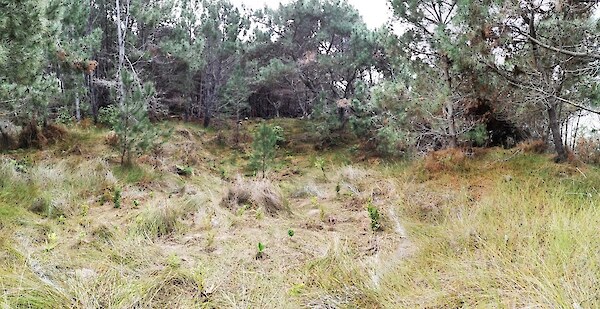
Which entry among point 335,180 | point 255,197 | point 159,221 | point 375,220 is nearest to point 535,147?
point 335,180

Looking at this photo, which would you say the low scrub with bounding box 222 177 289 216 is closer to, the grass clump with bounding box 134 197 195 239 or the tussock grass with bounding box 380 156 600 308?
the grass clump with bounding box 134 197 195 239

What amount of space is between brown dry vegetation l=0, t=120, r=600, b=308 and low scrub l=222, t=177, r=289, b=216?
0.02 m

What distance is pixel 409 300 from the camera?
185cm

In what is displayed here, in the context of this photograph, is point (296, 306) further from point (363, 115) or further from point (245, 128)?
point (245, 128)


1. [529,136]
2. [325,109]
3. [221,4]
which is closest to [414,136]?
Result: [529,136]

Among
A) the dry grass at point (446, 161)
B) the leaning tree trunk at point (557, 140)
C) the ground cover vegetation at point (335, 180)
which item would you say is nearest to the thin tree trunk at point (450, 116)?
the ground cover vegetation at point (335, 180)

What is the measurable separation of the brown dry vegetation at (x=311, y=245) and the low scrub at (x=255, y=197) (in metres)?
0.02

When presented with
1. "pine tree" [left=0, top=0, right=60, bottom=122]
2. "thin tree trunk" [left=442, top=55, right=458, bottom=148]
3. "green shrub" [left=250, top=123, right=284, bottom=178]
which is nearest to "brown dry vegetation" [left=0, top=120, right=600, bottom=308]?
"pine tree" [left=0, top=0, right=60, bottom=122]

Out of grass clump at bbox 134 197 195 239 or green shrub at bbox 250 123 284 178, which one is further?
green shrub at bbox 250 123 284 178

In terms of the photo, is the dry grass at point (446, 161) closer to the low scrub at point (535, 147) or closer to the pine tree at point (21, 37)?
the low scrub at point (535, 147)

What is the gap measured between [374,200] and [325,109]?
7.39 metres

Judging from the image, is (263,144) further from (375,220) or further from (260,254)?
(260,254)

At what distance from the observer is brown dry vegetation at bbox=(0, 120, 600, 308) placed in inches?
72.3

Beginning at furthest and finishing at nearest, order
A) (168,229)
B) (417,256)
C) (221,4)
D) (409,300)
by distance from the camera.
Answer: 1. (221,4)
2. (168,229)
3. (417,256)
4. (409,300)
